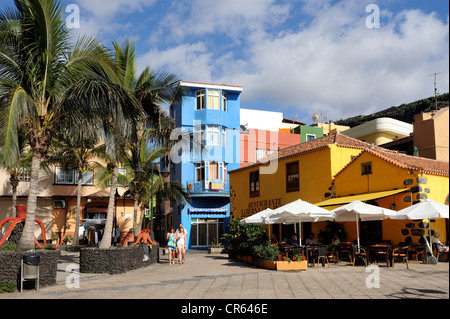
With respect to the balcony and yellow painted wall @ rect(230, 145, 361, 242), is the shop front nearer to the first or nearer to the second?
the balcony

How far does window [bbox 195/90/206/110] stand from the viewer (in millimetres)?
37312

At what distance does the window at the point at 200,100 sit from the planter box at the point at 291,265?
23750 mm

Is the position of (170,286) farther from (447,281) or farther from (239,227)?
(239,227)

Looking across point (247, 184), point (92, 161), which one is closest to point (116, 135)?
point (247, 184)

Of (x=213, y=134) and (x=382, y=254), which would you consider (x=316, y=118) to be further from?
(x=382, y=254)

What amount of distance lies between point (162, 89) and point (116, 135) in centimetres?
383

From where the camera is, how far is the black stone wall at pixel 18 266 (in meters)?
10.9

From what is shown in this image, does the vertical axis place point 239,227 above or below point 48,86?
below

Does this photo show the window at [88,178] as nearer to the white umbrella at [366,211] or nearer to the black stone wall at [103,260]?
the black stone wall at [103,260]

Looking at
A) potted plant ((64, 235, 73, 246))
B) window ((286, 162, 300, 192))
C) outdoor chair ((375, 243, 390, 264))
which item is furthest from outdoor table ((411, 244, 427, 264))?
potted plant ((64, 235, 73, 246))

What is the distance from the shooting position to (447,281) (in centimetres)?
307

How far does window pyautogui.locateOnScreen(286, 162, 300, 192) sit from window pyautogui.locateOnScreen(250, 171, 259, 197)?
368 centimetres

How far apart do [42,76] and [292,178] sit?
16.9m

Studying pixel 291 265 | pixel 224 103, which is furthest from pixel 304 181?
pixel 224 103
